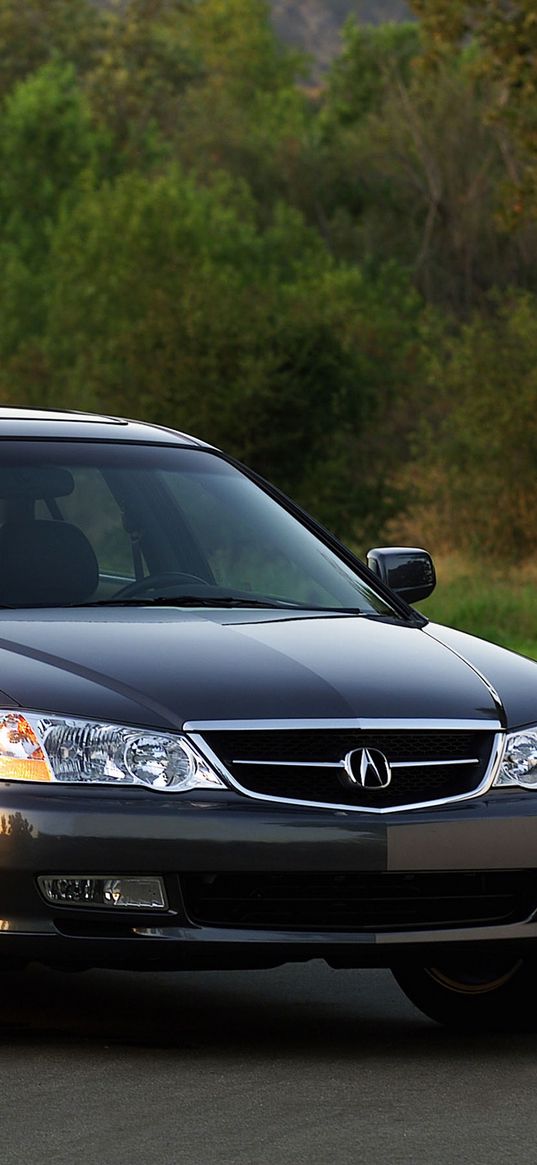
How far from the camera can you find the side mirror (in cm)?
787

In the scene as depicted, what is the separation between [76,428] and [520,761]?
2.18 m

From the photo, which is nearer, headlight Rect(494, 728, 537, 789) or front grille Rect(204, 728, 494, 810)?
front grille Rect(204, 728, 494, 810)

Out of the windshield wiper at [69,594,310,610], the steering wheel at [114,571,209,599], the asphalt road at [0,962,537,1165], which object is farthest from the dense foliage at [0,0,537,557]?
the asphalt road at [0,962,537,1165]

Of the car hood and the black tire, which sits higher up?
the car hood

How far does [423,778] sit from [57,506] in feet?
6.28

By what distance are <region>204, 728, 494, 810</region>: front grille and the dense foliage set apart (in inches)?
790

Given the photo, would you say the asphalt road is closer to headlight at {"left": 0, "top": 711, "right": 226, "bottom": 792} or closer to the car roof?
headlight at {"left": 0, "top": 711, "right": 226, "bottom": 792}

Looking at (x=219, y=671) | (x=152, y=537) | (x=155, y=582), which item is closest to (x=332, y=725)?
(x=219, y=671)

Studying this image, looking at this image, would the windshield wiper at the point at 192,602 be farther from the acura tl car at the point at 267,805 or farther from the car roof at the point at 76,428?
the car roof at the point at 76,428

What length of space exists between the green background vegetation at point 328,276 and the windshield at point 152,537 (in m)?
14.1

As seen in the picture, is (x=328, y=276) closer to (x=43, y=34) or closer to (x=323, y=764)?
(x=43, y=34)

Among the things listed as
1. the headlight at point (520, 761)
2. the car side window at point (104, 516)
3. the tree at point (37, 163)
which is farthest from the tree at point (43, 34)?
the headlight at point (520, 761)

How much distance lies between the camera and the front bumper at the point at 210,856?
19.6 feet

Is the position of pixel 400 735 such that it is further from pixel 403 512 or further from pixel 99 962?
pixel 403 512
